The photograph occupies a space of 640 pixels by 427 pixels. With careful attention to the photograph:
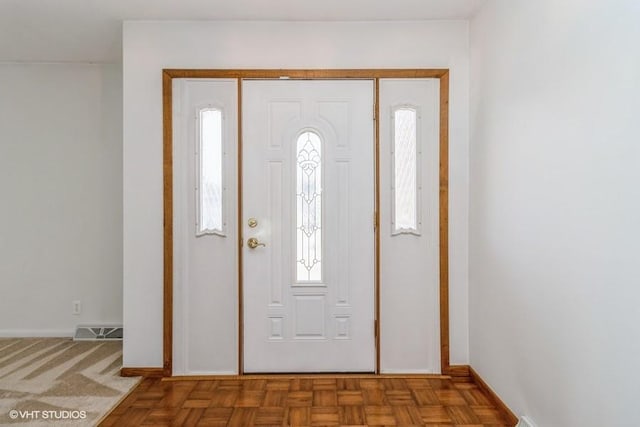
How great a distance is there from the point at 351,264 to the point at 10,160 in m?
3.27

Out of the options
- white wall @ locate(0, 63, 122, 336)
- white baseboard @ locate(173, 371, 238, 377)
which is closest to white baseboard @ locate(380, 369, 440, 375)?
white baseboard @ locate(173, 371, 238, 377)

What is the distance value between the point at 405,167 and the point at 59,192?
10.2 feet

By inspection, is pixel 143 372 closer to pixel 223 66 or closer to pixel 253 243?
pixel 253 243

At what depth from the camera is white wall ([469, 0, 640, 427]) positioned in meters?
1.61

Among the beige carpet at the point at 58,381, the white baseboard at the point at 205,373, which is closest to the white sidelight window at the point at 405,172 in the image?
the white baseboard at the point at 205,373

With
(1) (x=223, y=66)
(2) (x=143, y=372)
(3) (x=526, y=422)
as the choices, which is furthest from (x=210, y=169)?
(3) (x=526, y=422)

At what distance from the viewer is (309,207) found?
3.32 metres

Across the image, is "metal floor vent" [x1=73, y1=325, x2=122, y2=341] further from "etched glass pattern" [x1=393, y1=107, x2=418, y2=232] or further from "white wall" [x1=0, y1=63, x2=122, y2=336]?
"etched glass pattern" [x1=393, y1=107, x2=418, y2=232]

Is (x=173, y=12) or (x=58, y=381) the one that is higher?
(x=173, y=12)

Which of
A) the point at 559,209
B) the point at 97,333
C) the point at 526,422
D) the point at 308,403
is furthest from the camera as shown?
the point at 97,333

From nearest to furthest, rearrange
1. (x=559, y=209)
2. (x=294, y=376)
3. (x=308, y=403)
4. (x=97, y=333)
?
(x=559, y=209) < (x=308, y=403) < (x=294, y=376) < (x=97, y=333)

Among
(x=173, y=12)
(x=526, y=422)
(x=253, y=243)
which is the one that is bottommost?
(x=526, y=422)

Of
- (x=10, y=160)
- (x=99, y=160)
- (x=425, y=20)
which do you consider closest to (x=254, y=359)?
(x=99, y=160)

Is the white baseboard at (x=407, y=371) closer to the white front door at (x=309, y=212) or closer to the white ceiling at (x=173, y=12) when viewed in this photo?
the white front door at (x=309, y=212)
